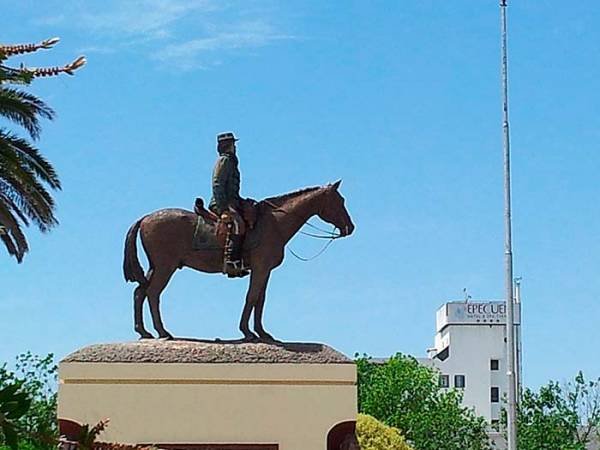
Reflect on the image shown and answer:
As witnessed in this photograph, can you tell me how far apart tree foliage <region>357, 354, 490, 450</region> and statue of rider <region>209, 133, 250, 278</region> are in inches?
900

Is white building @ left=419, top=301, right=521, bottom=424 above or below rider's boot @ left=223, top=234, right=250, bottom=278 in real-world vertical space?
above

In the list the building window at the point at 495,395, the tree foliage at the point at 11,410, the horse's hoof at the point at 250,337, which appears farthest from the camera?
the building window at the point at 495,395

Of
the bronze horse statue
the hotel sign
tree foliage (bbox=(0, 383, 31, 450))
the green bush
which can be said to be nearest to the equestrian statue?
the bronze horse statue

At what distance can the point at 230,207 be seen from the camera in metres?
12.3

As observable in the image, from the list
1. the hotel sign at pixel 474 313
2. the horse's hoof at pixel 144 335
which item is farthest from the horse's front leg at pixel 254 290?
the hotel sign at pixel 474 313

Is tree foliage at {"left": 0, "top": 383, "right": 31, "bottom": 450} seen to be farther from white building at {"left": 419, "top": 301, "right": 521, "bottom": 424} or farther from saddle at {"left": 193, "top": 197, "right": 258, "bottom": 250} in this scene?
white building at {"left": 419, "top": 301, "right": 521, "bottom": 424}

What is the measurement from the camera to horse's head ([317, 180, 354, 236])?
12648 millimetres

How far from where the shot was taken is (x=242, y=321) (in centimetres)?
1259

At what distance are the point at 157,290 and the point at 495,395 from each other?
189 ft

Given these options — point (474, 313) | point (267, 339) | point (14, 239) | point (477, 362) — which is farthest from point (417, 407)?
point (474, 313)

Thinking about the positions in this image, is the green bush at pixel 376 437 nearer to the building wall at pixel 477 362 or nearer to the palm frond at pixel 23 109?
the palm frond at pixel 23 109

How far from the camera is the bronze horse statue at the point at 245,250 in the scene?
1238cm

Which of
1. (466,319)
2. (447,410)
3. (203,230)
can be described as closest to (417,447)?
(447,410)

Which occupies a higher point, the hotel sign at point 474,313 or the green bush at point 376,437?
the hotel sign at point 474,313
